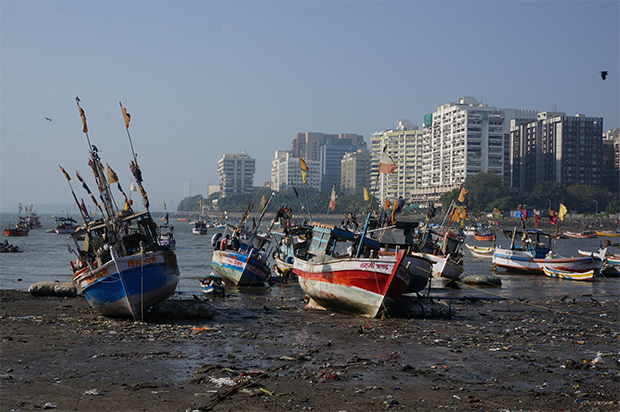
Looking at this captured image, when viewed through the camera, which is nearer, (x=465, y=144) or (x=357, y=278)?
(x=357, y=278)

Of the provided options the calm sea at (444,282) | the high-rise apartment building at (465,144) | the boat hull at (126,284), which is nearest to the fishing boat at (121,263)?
the boat hull at (126,284)

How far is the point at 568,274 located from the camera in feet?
115

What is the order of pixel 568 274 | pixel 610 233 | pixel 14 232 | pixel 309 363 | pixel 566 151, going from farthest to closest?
1. pixel 566 151
2. pixel 610 233
3. pixel 14 232
4. pixel 568 274
5. pixel 309 363

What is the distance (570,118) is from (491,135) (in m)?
22.5

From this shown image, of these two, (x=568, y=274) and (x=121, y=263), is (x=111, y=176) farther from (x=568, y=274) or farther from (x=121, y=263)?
(x=568, y=274)

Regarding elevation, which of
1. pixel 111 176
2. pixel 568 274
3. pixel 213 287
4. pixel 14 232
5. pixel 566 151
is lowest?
pixel 14 232

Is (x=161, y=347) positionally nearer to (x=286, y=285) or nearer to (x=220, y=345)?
(x=220, y=345)

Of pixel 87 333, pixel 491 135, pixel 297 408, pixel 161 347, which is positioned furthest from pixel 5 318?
pixel 491 135

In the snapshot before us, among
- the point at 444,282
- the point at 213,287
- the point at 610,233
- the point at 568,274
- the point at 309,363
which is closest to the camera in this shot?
the point at 309,363

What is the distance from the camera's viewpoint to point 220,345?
46.1 ft

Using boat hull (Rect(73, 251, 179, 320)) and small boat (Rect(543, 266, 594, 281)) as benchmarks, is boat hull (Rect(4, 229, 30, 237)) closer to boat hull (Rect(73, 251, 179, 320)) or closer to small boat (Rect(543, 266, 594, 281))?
small boat (Rect(543, 266, 594, 281))

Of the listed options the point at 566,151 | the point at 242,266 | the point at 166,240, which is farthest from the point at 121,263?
the point at 566,151

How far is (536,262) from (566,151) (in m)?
145

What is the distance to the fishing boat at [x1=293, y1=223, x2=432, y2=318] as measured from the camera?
1778cm
